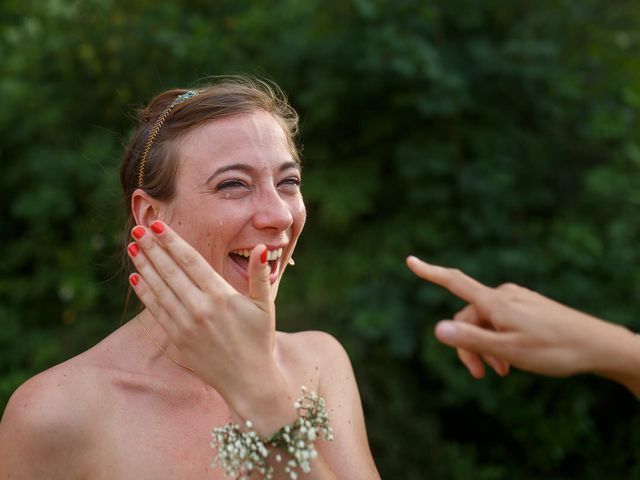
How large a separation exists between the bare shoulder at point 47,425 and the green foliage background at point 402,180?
7.70ft

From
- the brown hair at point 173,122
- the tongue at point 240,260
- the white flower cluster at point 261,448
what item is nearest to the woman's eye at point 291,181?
the brown hair at point 173,122

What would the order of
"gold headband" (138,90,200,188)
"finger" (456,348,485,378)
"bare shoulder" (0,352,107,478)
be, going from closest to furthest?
"finger" (456,348,485,378)
"bare shoulder" (0,352,107,478)
"gold headband" (138,90,200,188)

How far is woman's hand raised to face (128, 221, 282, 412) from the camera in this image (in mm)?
1755

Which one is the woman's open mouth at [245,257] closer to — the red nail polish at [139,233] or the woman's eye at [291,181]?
the woman's eye at [291,181]

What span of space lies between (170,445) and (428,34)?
3.43m

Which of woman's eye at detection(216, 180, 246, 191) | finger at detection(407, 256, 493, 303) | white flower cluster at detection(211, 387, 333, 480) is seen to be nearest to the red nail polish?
woman's eye at detection(216, 180, 246, 191)

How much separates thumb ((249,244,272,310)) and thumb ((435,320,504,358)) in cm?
43

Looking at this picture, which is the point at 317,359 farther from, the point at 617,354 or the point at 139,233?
the point at 617,354

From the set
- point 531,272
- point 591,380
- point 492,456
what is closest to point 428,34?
point 531,272

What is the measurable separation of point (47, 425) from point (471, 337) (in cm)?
118

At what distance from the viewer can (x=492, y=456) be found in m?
5.09

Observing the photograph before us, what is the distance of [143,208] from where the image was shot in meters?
2.39

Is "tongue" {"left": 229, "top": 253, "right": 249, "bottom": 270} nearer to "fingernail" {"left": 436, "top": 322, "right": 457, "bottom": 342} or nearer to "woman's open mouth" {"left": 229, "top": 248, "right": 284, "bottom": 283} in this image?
"woman's open mouth" {"left": 229, "top": 248, "right": 284, "bottom": 283}

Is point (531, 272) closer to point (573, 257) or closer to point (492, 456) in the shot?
point (573, 257)
